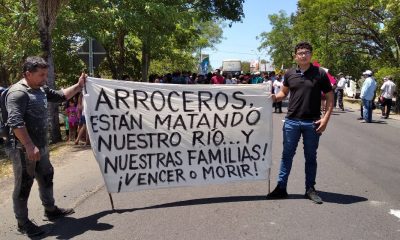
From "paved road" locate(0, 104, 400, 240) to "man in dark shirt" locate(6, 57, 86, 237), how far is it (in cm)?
35

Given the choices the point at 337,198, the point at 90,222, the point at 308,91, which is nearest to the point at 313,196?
the point at 337,198

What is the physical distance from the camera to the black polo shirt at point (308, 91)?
5832mm

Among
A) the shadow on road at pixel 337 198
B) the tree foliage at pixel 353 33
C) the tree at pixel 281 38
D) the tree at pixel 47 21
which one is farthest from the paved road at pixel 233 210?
the tree at pixel 281 38

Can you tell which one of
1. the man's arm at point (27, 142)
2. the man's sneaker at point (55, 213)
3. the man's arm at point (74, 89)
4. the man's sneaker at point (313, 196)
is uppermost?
the man's arm at point (74, 89)

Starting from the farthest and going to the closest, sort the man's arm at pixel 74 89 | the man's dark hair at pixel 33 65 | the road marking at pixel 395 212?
the man's arm at pixel 74 89, the road marking at pixel 395 212, the man's dark hair at pixel 33 65

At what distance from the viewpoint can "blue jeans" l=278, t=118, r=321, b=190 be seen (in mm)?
5889

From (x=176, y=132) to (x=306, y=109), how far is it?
5.28ft

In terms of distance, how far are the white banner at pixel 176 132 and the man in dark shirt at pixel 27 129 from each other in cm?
75

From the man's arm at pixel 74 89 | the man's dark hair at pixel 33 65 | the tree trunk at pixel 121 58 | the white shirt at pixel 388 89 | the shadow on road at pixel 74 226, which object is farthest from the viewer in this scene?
the tree trunk at pixel 121 58

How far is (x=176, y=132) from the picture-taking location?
605cm

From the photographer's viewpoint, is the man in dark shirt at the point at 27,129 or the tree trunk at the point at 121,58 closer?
the man in dark shirt at the point at 27,129

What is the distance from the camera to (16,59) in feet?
55.8

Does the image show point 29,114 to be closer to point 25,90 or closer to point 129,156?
point 25,90

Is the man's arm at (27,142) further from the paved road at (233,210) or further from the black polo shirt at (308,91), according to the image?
the black polo shirt at (308,91)
